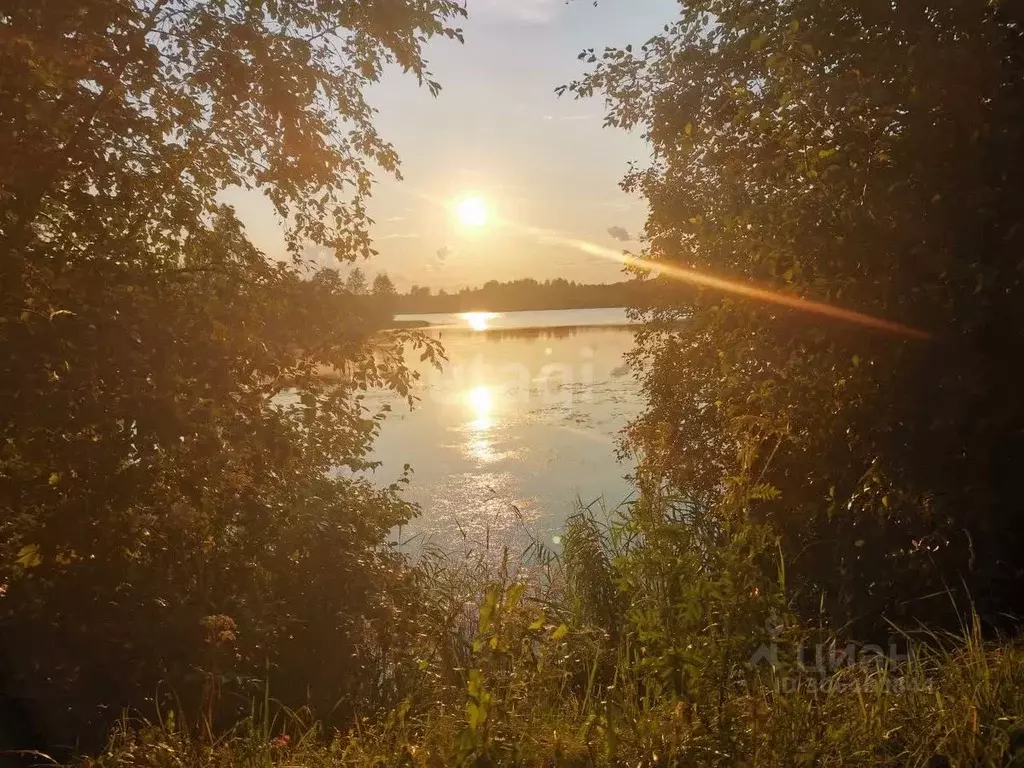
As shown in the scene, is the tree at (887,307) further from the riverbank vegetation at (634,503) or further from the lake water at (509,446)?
the lake water at (509,446)

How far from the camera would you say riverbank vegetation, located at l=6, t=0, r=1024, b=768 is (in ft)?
8.55

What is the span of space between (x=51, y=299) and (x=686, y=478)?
7503 mm

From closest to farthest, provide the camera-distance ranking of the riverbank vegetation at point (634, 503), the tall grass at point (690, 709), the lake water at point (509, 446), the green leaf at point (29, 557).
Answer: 1. the tall grass at point (690, 709)
2. the riverbank vegetation at point (634, 503)
3. the green leaf at point (29, 557)
4. the lake water at point (509, 446)

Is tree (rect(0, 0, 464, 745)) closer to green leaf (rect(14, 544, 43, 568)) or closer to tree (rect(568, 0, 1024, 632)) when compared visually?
green leaf (rect(14, 544, 43, 568))

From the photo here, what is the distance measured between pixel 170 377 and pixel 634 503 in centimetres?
271

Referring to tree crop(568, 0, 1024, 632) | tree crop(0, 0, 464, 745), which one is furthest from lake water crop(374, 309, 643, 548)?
tree crop(568, 0, 1024, 632)

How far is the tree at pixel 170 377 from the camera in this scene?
136 inches

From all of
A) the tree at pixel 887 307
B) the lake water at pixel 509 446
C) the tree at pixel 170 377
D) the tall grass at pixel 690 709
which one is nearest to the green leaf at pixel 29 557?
the tree at pixel 170 377

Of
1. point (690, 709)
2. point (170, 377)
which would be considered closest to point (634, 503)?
point (690, 709)

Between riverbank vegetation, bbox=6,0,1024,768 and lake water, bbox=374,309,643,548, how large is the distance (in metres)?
Answer: 1.88

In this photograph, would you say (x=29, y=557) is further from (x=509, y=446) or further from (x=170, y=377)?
(x=509, y=446)

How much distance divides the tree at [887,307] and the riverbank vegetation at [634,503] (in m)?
0.02

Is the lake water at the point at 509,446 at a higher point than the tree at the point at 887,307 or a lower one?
lower

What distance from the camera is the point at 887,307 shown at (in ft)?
12.3
